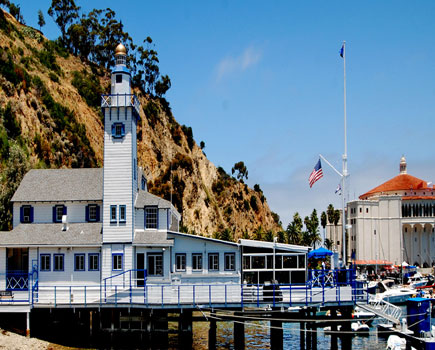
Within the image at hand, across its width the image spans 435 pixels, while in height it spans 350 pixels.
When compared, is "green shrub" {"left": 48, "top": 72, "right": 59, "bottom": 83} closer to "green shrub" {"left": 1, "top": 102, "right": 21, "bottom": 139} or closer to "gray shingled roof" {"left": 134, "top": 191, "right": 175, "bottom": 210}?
"green shrub" {"left": 1, "top": 102, "right": 21, "bottom": 139}

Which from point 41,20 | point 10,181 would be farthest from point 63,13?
point 10,181

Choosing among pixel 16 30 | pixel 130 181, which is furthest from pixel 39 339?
pixel 16 30

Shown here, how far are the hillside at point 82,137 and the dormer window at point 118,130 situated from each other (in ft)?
64.1

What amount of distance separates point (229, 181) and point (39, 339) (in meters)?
98.7

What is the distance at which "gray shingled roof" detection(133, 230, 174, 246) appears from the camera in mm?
43250

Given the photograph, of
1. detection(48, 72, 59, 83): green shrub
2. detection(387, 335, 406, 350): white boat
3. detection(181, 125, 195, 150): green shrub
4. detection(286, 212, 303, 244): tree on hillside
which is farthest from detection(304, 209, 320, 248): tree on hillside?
detection(387, 335, 406, 350): white boat

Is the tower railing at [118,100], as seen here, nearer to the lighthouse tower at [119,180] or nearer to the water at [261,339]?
the lighthouse tower at [119,180]

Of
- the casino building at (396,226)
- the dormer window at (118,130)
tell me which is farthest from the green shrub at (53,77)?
the casino building at (396,226)

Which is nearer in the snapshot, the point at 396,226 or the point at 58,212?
the point at 58,212

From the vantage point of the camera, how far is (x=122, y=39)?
133 metres

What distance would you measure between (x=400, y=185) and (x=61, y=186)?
425 ft

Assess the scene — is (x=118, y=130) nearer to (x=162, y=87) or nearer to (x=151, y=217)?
(x=151, y=217)

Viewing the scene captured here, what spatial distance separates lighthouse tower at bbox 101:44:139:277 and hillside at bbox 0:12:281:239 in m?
18.9

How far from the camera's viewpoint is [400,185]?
162000mm
